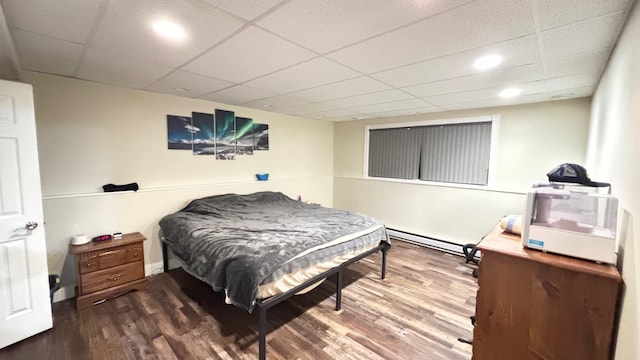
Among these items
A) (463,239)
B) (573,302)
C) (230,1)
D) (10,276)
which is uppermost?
(230,1)

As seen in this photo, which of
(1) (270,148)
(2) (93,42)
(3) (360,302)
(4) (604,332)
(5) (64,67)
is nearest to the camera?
(4) (604,332)

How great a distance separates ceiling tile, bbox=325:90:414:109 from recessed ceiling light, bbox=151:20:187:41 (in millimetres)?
2140

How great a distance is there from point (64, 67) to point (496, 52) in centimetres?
370

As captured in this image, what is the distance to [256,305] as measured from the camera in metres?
1.97

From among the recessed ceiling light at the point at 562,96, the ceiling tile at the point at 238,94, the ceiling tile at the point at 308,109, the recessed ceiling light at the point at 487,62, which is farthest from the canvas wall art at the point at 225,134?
the recessed ceiling light at the point at 562,96

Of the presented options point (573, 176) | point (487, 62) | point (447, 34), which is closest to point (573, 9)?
point (447, 34)

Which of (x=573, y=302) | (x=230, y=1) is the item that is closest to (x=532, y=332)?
(x=573, y=302)

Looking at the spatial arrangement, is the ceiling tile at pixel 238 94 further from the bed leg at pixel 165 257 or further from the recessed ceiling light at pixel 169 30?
the bed leg at pixel 165 257

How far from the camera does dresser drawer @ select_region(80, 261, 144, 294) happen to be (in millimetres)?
2596

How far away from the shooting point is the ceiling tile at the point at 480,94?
8.88 ft

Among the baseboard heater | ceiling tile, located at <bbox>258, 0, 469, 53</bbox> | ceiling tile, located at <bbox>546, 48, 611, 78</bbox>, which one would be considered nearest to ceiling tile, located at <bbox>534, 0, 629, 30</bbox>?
ceiling tile, located at <bbox>258, 0, 469, 53</bbox>

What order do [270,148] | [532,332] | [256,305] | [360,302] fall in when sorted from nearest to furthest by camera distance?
[532,332] → [256,305] → [360,302] → [270,148]

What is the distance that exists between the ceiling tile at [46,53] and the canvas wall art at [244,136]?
6.71 feet

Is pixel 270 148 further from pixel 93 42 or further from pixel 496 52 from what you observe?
pixel 496 52
